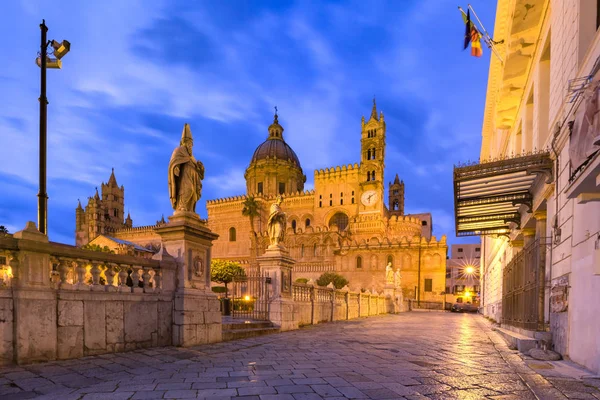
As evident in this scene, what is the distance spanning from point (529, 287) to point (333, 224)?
5394cm

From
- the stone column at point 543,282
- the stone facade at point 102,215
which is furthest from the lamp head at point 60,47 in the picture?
the stone facade at point 102,215

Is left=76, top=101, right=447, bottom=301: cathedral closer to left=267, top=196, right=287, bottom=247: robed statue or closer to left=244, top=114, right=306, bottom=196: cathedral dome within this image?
left=244, top=114, right=306, bottom=196: cathedral dome

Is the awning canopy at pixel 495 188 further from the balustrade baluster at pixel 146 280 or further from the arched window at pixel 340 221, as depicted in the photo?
the arched window at pixel 340 221

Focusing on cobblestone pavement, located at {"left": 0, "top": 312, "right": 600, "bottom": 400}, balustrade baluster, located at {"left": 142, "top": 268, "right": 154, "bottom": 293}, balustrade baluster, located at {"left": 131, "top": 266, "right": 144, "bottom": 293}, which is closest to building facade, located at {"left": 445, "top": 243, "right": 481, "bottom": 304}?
cobblestone pavement, located at {"left": 0, "top": 312, "right": 600, "bottom": 400}

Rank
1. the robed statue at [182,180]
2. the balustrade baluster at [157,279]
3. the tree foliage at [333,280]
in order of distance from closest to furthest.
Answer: the balustrade baluster at [157,279] → the robed statue at [182,180] → the tree foliage at [333,280]

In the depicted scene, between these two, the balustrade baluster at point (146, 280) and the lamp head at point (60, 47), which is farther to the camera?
the lamp head at point (60, 47)

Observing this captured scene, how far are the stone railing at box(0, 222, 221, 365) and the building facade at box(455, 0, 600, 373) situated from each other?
7018mm

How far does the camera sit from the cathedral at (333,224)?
162 feet

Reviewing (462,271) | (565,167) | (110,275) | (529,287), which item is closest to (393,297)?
(529,287)

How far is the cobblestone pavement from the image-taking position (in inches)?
173

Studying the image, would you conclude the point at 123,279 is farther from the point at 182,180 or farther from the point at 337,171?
the point at 337,171

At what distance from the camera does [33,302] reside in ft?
18.3

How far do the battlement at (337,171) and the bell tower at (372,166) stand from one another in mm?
1361

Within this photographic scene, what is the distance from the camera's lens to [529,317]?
8641 mm
